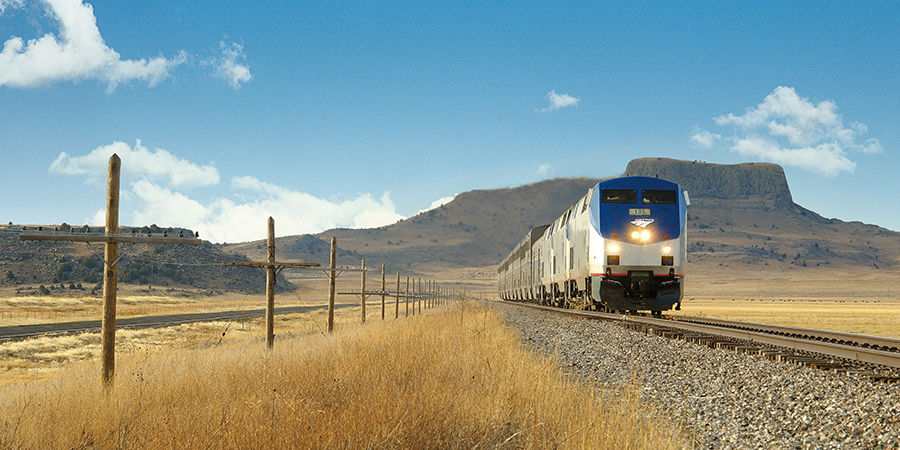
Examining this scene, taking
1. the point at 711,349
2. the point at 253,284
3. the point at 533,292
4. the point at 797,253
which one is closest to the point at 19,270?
the point at 253,284

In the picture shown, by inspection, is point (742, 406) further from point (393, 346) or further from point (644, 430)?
point (393, 346)

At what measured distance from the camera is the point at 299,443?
5.99 meters

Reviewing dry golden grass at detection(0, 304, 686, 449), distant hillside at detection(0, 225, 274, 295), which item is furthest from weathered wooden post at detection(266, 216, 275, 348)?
distant hillside at detection(0, 225, 274, 295)

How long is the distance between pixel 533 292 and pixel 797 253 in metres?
152

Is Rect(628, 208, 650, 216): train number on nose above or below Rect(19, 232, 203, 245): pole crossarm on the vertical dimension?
above

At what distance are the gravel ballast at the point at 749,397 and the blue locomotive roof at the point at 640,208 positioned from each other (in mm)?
8336

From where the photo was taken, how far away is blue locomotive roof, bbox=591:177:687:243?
21516 millimetres

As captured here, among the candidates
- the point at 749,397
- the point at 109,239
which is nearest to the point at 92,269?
the point at 109,239

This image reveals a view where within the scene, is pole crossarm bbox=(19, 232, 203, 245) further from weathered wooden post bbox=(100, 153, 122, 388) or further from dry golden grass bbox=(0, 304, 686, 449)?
dry golden grass bbox=(0, 304, 686, 449)

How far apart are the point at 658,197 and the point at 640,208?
89cm

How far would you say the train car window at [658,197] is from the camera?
21.9 metres

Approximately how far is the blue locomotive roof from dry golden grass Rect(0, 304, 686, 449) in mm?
10536

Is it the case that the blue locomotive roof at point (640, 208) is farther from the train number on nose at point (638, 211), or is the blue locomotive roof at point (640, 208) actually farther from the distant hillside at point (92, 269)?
the distant hillside at point (92, 269)

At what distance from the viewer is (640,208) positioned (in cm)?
2167
